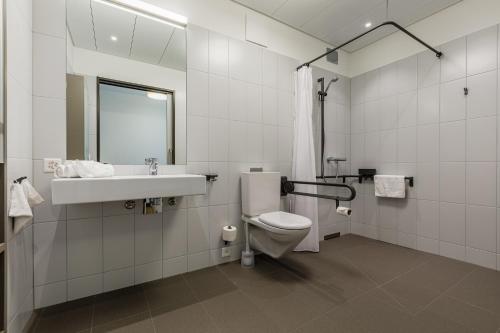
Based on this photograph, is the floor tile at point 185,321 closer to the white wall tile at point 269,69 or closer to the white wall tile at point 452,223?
the white wall tile at point 269,69

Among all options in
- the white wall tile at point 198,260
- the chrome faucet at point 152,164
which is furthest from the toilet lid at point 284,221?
the chrome faucet at point 152,164

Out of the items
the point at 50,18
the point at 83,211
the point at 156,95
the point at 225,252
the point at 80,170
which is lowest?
the point at 225,252

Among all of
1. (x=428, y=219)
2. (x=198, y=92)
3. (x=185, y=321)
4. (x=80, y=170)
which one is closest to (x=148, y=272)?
(x=185, y=321)

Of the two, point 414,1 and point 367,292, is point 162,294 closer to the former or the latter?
point 367,292

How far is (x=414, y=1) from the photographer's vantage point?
2.27 metres

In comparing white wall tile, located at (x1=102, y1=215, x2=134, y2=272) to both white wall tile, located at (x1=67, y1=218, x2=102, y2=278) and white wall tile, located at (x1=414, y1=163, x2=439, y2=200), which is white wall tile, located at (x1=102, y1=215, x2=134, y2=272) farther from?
white wall tile, located at (x1=414, y1=163, x2=439, y2=200)

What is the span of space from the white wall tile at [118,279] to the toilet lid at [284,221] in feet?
3.78

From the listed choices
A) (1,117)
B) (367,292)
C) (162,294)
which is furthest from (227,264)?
(1,117)

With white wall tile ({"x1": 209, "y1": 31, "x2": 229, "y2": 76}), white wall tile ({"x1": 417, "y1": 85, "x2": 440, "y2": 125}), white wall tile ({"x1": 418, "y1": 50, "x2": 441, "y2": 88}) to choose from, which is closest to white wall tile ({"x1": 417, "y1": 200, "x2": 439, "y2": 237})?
white wall tile ({"x1": 417, "y1": 85, "x2": 440, "y2": 125})

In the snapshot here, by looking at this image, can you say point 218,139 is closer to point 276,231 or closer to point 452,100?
point 276,231

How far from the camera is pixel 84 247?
1.65 m

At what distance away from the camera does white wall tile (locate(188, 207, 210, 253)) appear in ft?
6.74

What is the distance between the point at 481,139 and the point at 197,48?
279cm

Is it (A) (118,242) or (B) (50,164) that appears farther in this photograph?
(A) (118,242)
